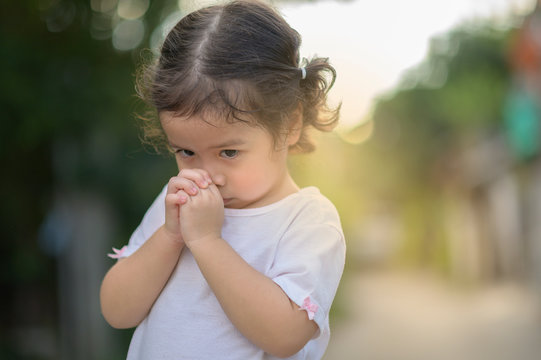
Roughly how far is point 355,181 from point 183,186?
26607mm

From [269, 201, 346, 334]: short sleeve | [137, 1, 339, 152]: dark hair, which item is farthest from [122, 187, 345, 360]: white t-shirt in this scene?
[137, 1, 339, 152]: dark hair

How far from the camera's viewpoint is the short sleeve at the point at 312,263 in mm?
1339

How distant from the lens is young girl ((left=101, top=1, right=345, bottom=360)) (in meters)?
1.34

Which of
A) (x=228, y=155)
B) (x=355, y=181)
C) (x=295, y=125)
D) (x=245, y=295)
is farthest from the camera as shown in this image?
(x=355, y=181)

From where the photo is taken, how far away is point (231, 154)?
1427 millimetres

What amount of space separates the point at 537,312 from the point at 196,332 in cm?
1230

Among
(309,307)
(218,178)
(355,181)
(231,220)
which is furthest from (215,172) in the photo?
(355,181)

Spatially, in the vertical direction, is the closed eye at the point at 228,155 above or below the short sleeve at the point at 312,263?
above

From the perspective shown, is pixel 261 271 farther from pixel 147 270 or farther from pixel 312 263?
pixel 147 270

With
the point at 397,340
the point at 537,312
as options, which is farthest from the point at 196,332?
the point at 537,312

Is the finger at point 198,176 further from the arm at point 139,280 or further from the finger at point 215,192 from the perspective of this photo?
the arm at point 139,280

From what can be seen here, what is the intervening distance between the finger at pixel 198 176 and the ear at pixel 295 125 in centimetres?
26

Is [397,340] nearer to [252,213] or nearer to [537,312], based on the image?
[537,312]

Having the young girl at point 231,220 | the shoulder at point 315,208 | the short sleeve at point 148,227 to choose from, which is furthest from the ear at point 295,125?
the short sleeve at point 148,227
